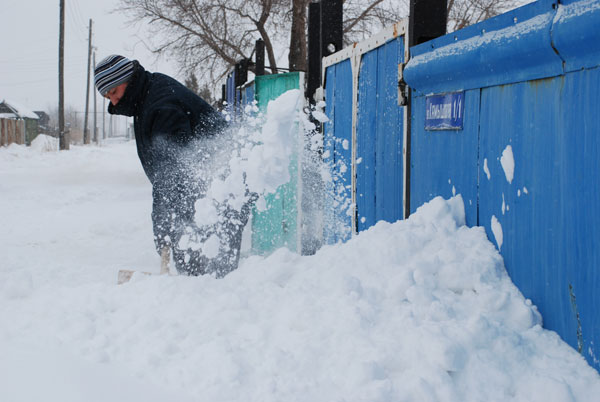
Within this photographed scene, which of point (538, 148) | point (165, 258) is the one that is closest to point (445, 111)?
point (538, 148)

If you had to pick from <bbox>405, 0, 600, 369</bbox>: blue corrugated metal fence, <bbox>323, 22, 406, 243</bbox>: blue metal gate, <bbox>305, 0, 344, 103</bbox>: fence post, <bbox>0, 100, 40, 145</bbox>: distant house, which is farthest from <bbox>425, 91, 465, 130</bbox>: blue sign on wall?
<bbox>0, 100, 40, 145</bbox>: distant house

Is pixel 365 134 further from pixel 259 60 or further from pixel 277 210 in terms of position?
pixel 259 60

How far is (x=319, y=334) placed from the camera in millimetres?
2111

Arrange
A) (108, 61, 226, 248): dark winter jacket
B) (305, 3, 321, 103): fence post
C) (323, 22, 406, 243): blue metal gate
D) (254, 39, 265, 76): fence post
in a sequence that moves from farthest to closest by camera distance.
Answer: (254, 39, 265, 76): fence post → (305, 3, 321, 103): fence post → (108, 61, 226, 248): dark winter jacket → (323, 22, 406, 243): blue metal gate

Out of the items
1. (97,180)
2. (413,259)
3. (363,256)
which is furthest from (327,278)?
(97,180)

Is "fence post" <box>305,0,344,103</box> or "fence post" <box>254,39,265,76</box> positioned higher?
"fence post" <box>254,39,265,76</box>

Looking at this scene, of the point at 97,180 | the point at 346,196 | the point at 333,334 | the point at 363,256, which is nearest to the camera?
the point at 333,334

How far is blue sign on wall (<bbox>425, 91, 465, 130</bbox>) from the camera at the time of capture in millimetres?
2508

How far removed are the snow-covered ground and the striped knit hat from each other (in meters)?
1.56

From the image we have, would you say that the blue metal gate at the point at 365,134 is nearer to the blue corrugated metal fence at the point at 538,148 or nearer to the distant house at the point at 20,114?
the blue corrugated metal fence at the point at 538,148

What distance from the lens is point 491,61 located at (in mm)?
2191

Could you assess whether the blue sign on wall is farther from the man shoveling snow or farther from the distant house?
the distant house

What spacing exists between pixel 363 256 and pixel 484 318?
695mm

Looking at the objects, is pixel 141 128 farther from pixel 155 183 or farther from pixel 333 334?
pixel 333 334
